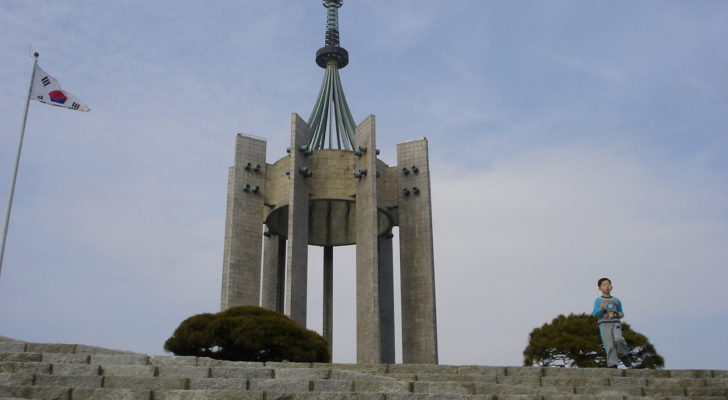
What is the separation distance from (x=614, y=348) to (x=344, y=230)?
23.3 metres

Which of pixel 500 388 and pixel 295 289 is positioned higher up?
pixel 295 289

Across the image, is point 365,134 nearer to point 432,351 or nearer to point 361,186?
point 361,186

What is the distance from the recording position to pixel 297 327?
2098 cm

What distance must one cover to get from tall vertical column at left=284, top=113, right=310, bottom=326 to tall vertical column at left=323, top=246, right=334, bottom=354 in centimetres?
433

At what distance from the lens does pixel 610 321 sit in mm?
10844

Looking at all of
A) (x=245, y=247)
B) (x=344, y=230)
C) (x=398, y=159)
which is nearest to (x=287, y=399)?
(x=245, y=247)

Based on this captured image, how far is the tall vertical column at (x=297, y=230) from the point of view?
27125 mm

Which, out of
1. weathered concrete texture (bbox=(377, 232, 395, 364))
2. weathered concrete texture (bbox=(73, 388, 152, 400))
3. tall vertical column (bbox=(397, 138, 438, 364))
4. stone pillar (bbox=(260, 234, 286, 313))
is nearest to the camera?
weathered concrete texture (bbox=(73, 388, 152, 400))

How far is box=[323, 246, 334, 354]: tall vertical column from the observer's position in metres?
32.1

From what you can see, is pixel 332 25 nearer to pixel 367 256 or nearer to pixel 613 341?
pixel 367 256

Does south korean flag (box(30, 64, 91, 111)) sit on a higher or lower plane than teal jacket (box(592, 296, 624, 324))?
higher

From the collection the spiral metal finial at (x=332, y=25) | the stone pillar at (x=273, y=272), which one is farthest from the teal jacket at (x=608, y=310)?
the spiral metal finial at (x=332, y=25)

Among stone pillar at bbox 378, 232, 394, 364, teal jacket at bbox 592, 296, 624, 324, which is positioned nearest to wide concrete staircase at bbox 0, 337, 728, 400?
teal jacket at bbox 592, 296, 624, 324

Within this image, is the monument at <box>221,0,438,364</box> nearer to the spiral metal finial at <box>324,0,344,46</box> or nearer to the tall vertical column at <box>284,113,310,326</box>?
the tall vertical column at <box>284,113,310,326</box>
